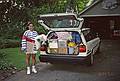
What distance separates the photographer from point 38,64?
13.4m

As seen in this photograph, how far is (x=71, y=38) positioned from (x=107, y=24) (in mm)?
19570

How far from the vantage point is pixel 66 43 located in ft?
38.6

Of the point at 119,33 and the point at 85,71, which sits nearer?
the point at 85,71

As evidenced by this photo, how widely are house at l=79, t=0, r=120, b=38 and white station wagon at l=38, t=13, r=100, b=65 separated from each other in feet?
52.4

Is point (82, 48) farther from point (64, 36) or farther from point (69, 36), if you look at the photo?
point (64, 36)

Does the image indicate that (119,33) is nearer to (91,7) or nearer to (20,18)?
(91,7)

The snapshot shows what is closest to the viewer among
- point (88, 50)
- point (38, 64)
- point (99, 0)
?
point (88, 50)

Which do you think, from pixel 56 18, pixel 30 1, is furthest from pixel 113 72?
pixel 30 1

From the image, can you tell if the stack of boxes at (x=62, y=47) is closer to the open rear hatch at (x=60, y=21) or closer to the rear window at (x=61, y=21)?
the open rear hatch at (x=60, y=21)

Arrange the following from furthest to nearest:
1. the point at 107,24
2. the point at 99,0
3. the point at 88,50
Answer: the point at 107,24
the point at 99,0
the point at 88,50

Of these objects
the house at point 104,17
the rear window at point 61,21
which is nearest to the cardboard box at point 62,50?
the rear window at point 61,21

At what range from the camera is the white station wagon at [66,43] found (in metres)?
11.6

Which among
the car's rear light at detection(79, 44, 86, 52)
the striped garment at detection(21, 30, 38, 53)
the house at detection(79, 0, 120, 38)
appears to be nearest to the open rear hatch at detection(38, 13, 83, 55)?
the car's rear light at detection(79, 44, 86, 52)

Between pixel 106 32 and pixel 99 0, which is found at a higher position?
pixel 99 0
